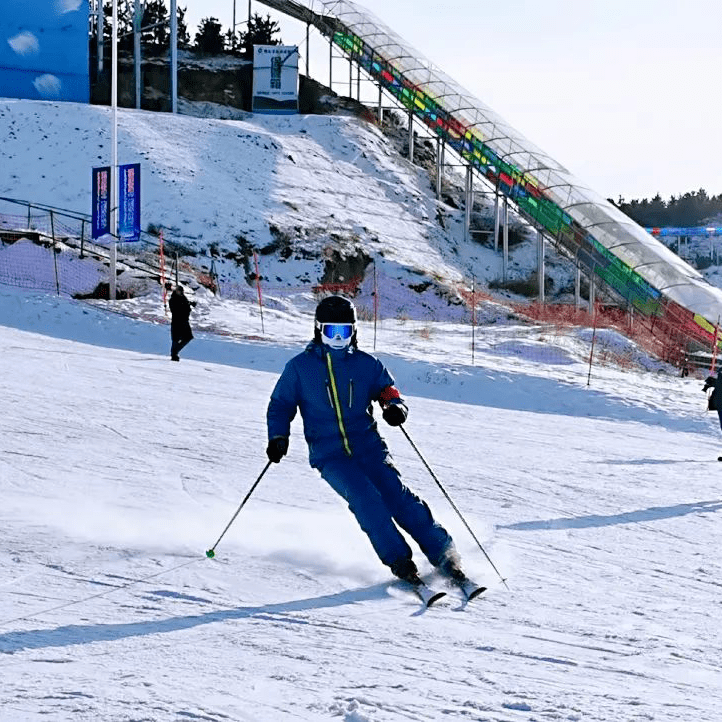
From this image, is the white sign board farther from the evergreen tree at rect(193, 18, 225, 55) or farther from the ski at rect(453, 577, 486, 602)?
the ski at rect(453, 577, 486, 602)

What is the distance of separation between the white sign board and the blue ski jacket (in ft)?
148

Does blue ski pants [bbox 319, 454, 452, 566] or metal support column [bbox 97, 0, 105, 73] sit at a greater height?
metal support column [bbox 97, 0, 105, 73]

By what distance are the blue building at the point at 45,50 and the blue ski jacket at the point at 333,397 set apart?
39798 mm

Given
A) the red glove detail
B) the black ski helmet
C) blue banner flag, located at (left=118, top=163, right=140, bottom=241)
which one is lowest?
the red glove detail

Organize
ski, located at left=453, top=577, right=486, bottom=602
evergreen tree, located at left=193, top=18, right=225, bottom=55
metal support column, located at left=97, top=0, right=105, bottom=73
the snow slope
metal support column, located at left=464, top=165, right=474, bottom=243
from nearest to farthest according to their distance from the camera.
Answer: the snow slope
ski, located at left=453, top=577, right=486, bottom=602
metal support column, located at left=464, top=165, right=474, bottom=243
metal support column, located at left=97, top=0, right=105, bottom=73
evergreen tree, located at left=193, top=18, right=225, bottom=55

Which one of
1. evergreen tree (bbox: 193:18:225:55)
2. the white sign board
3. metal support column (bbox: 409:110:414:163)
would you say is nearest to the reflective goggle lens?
metal support column (bbox: 409:110:414:163)

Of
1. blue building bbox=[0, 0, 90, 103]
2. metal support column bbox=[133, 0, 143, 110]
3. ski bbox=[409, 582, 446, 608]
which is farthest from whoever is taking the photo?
metal support column bbox=[133, 0, 143, 110]

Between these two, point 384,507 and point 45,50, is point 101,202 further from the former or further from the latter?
point 45,50

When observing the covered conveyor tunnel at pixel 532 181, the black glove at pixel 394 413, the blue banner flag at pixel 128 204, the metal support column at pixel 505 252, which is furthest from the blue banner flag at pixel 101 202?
the metal support column at pixel 505 252

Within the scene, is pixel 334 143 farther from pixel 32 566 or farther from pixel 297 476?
pixel 32 566

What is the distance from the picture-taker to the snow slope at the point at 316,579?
3951mm

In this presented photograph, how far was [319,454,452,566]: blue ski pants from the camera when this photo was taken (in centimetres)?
564

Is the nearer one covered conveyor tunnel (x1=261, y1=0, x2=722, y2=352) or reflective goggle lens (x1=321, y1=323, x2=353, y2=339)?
reflective goggle lens (x1=321, y1=323, x2=353, y2=339)

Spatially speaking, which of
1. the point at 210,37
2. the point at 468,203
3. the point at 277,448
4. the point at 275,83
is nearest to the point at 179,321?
the point at 277,448
